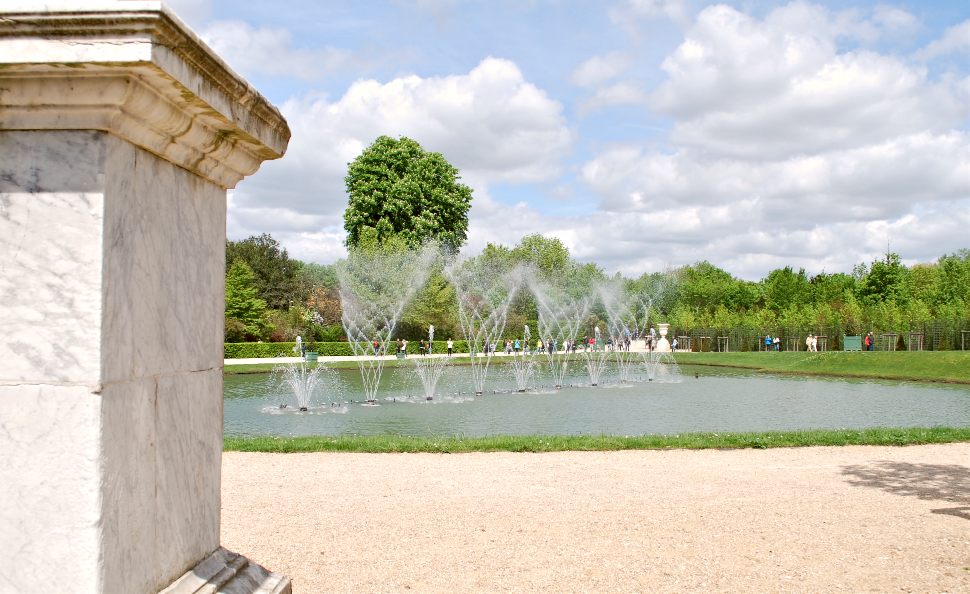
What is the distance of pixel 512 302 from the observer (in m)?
60.8

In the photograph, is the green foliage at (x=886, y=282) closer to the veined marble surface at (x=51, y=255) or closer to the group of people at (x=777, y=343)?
the group of people at (x=777, y=343)

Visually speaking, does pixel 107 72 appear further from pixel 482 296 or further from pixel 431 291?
pixel 482 296

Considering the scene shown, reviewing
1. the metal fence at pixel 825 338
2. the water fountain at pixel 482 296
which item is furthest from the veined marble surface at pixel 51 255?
the metal fence at pixel 825 338

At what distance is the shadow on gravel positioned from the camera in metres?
7.48

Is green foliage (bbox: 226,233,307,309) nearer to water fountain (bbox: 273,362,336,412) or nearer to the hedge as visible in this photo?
the hedge

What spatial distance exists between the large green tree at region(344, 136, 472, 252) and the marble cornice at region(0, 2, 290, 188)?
40.7 m

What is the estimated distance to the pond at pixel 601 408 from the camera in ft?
49.8

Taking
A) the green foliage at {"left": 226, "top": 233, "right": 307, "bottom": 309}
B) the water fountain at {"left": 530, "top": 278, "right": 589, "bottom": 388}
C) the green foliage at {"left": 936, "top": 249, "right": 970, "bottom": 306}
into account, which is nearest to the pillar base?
the water fountain at {"left": 530, "top": 278, "right": 589, "bottom": 388}

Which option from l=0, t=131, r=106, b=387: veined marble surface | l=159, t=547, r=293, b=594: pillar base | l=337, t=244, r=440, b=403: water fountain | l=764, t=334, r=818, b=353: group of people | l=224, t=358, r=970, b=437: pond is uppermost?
l=337, t=244, r=440, b=403: water fountain

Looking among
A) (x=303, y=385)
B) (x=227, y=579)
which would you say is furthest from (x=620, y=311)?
(x=227, y=579)

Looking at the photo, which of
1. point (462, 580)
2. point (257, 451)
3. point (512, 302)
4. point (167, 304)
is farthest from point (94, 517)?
point (512, 302)

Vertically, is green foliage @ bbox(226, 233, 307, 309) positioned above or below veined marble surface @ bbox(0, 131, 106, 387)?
above

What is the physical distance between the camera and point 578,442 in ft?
36.1

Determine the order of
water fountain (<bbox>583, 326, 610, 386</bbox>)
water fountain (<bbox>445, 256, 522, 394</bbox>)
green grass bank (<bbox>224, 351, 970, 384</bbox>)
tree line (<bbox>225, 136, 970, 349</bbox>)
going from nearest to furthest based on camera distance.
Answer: green grass bank (<bbox>224, 351, 970, 384</bbox>) < water fountain (<bbox>583, 326, 610, 386</bbox>) < tree line (<bbox>225, 136, 970, 349</bbox>) < water fountain (<bbox>445, 256, 522, 394</bbox>)
